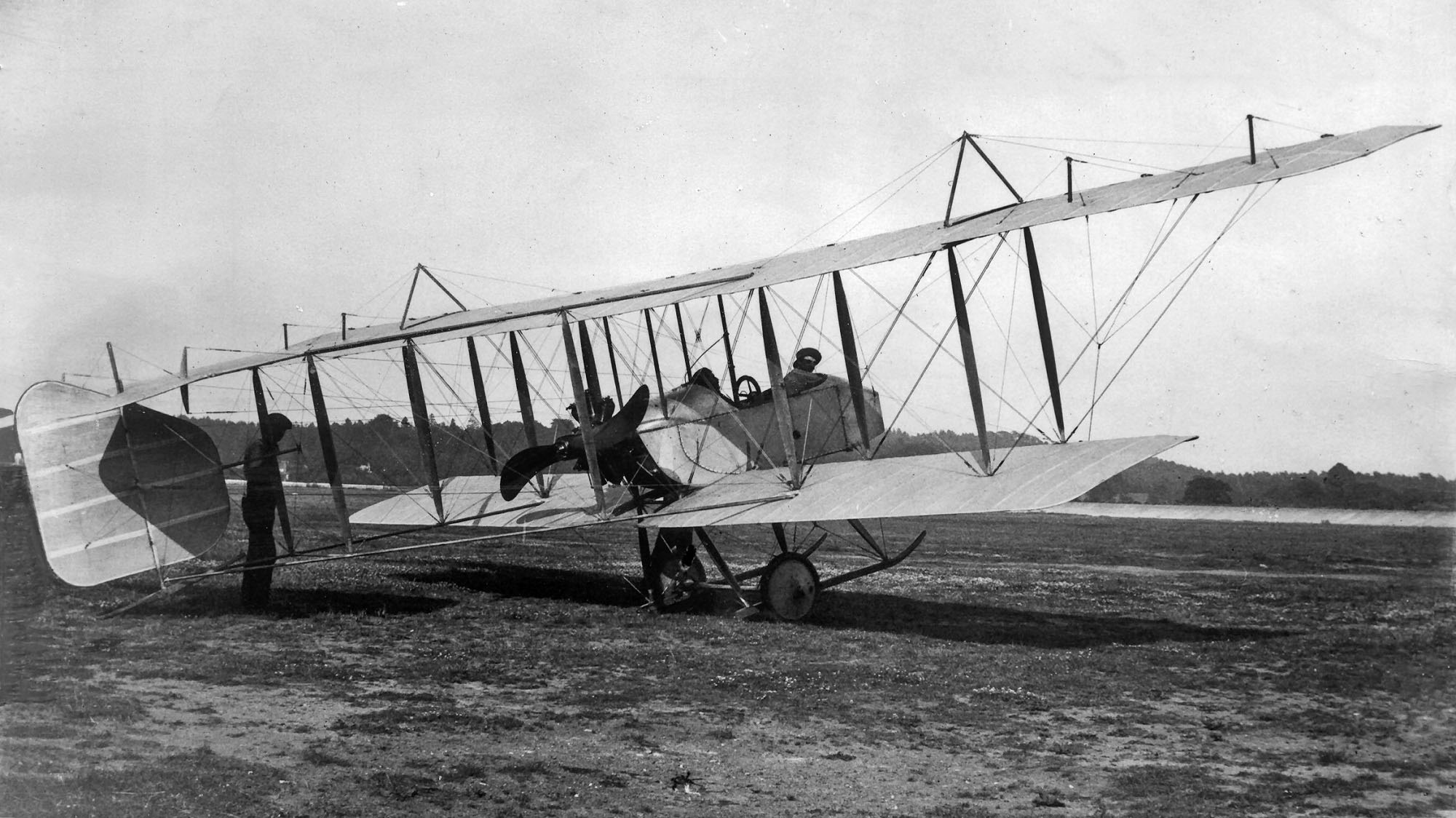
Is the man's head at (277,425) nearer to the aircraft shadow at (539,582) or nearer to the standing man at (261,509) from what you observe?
the standing man at (261,509)

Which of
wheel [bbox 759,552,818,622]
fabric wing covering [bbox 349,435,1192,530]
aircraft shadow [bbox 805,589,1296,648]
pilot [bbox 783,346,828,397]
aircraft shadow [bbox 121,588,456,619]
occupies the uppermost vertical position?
pilot [bbox 783,346,828,397]

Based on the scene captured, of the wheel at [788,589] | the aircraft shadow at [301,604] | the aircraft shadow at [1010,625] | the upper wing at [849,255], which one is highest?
the upper wing at [849,255]

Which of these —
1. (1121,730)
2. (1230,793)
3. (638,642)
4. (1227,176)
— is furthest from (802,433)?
(1230,793)

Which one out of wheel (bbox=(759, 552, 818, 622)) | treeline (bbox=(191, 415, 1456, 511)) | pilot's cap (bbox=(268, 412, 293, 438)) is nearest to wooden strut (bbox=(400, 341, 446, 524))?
pilot's cap (bbox=(268, 412, 293, 438))

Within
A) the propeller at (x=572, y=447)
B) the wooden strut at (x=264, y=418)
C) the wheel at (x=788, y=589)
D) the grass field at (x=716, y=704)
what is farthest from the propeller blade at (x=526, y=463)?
the wheel at (x=788, y=589)

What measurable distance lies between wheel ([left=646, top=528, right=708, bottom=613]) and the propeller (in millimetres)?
1288

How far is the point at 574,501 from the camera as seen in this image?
1448 cm

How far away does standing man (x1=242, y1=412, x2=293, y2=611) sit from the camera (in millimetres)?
11164

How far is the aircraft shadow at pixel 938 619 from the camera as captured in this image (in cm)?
1038

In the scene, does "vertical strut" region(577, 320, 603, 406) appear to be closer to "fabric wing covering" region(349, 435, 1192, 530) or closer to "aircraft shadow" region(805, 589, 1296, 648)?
"fabric wing covering" region(349, 435, 1192, 530)

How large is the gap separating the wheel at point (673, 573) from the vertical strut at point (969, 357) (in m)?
3.63

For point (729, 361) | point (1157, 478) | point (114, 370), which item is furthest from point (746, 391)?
point (1157, 478)

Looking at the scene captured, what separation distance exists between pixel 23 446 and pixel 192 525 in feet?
6.18

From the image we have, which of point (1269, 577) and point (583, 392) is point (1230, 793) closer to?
point (583, 392)
